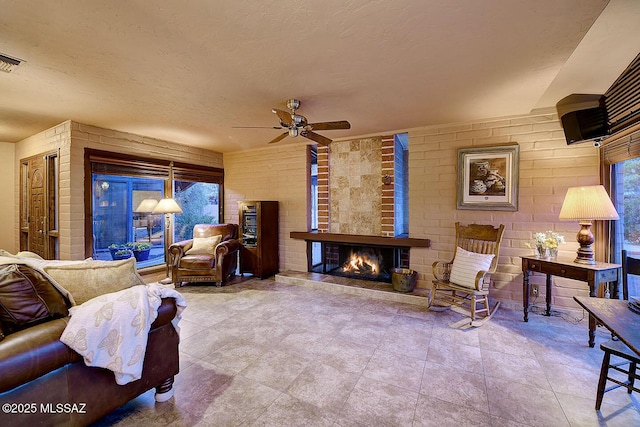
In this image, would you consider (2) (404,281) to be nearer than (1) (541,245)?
No

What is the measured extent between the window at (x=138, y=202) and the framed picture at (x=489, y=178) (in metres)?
4.67

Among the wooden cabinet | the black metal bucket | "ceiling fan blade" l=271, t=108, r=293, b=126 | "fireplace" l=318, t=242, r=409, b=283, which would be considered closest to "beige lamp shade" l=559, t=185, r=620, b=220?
the black metal bucket

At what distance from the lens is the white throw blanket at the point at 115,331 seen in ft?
4.56

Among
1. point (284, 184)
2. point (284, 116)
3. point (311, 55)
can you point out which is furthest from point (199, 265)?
point (311, 55)

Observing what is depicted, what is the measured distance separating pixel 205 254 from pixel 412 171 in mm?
3516

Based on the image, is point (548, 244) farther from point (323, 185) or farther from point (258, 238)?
point (258, 238)

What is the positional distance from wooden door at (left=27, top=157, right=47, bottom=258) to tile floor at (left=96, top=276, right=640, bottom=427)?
3.00m

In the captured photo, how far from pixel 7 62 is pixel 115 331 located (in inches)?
93.9

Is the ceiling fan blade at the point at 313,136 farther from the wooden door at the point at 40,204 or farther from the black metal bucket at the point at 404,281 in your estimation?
the wooden door at the point at 40,204

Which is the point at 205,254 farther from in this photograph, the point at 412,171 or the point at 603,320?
the point at 603,320

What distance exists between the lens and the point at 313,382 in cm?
201

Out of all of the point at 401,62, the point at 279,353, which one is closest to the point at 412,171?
the point at 401,62

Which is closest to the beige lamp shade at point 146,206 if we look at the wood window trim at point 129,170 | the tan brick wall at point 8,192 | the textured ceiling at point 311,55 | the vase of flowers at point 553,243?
the wood window trim at point 129,170

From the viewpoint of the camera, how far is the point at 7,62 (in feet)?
7.08
